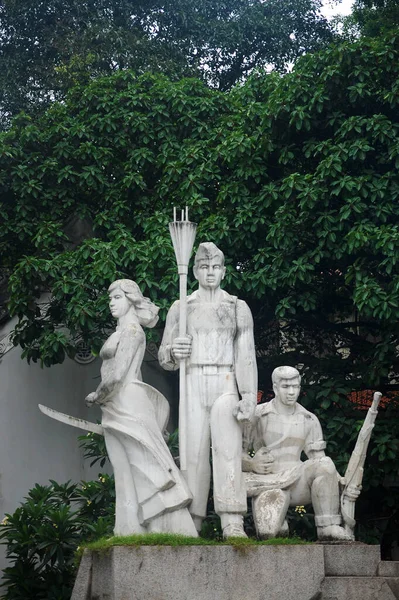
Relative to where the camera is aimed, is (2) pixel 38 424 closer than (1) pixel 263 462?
No

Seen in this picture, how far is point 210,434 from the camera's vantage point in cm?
1064

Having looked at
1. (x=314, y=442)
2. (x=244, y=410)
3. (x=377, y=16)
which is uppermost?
(x=377, y=16)

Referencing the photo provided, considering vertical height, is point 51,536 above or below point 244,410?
below

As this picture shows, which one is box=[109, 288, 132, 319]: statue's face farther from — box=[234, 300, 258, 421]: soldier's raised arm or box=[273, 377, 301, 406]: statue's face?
box=[273, 377, 301, 406]: statue's face

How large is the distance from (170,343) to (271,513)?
5.89 ft

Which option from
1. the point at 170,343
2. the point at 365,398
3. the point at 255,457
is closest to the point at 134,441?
the point at 170,343

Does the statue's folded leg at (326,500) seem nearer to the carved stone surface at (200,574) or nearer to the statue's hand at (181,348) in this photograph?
the carved stone surface at (200,574)

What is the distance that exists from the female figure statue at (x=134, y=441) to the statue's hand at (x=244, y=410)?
705 mm

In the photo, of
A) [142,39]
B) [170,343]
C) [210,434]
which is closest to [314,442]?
[210,434]

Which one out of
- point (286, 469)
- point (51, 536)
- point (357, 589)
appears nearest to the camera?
point (357, 589)

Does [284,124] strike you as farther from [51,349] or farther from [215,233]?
[51,349]

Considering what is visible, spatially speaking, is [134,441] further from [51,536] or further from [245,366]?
[51,536]

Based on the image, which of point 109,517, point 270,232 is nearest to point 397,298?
point 270,232

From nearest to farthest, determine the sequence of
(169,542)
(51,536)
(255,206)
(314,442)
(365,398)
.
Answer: (169,542), (314,442), (51,536), (255,206), (365,398)
